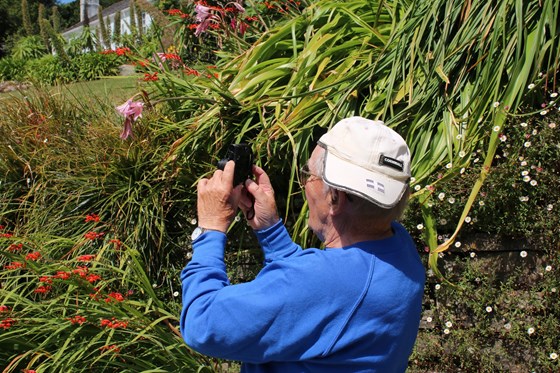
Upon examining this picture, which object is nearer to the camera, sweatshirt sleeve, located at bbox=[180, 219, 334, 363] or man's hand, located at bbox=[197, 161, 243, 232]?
sweatshirt sleeve, located at bbox=[180, 219, 334, 363]

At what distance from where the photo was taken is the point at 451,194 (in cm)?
324

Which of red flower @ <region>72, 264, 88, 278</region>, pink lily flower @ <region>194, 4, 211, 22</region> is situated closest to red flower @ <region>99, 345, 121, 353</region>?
red flower @ <region>72, 264, 88, 278</region>

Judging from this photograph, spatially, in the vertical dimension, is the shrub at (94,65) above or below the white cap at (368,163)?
below

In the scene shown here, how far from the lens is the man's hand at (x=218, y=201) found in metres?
1.83

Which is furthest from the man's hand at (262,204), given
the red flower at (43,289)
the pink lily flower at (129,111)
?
the pink lily flower at (129,111)

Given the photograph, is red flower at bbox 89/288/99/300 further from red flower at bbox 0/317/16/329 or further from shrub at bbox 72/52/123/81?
shrub at bbox 72/52/123/81

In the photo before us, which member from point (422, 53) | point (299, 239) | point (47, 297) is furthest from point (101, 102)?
point (422, 53)

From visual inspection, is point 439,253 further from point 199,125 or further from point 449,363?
point 199,125

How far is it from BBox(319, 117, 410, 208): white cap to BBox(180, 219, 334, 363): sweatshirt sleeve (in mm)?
272

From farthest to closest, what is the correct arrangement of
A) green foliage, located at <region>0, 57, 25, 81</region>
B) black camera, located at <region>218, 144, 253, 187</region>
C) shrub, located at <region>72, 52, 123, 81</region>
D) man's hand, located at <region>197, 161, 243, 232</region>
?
green foliage, located at <region>0, 57, 25, 81</region>, shrub, located at <region>72, 52, 123, 81</region>, black camera, located at <region>218, 144, 253, 187</region>, man's hand, located at <region>197, 161, 243, 232</region>

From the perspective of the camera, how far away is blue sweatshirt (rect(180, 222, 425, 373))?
61.1 inches

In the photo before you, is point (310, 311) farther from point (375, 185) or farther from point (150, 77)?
point (150, 77)

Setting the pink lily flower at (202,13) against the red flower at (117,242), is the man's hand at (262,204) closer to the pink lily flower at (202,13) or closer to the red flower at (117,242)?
the red flower at (117,242)

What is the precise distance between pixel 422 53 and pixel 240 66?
1173 mm
